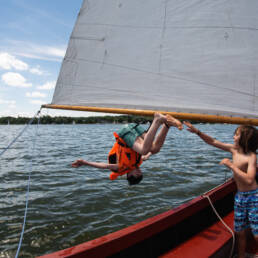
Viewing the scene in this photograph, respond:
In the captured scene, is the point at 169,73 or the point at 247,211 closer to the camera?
the point at 247,211

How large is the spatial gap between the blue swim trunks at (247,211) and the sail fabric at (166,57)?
0.82 meters

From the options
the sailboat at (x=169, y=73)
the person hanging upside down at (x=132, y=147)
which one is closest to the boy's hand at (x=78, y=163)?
the person hanging upside down at (x=132, y=147)

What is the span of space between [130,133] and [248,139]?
1.22 m

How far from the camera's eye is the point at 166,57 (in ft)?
9.03

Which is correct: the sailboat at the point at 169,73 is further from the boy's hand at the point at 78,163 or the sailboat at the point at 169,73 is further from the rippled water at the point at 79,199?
the rippled water at the point at 79,199

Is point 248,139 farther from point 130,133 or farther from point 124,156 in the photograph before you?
point 124,156

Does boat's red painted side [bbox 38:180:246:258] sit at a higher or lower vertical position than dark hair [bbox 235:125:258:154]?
lower

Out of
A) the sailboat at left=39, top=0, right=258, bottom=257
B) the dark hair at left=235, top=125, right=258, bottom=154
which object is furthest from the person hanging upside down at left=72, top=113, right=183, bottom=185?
the dark hair at left=235, top=125, right=258, bottom=154

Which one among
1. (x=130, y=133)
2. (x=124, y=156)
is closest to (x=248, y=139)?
(x=130, y=133)

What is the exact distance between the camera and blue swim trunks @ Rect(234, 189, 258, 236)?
2.38m

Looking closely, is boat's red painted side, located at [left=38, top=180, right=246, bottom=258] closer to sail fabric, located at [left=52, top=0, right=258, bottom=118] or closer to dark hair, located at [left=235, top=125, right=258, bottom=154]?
dark hair, located at [left=235, top=125, right=258, bottom=154]

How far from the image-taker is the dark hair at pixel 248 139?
2408mm

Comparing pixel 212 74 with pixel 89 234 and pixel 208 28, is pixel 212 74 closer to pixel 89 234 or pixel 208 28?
pixel 208 28

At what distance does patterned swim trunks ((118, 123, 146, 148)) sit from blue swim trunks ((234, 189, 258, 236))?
4.06ft
